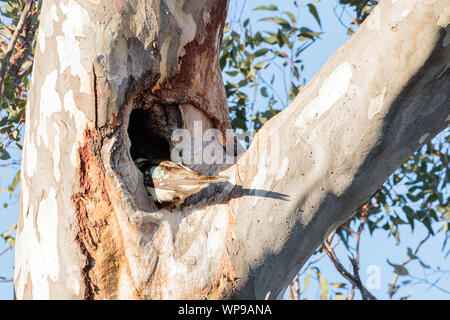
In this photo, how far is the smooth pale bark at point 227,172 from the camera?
59.2 inches

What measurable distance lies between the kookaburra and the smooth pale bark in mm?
72

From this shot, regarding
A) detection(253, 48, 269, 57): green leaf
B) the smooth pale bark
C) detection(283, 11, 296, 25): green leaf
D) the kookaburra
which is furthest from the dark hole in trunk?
detection(283, 11, 296, 25): green leaf

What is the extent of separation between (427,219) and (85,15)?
8.69 feet

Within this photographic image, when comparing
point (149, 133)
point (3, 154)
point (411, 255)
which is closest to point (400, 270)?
point (411, 255)

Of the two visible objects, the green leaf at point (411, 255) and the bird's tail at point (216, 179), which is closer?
the bird's tail at point (216, 179)

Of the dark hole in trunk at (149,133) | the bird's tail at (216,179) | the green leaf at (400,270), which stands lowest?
the green leaf at (400,270)

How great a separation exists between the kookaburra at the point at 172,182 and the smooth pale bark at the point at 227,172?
0.24ft

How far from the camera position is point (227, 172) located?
5.98ft

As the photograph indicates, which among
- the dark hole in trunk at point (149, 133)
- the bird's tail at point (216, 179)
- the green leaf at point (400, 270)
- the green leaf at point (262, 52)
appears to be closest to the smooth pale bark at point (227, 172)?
the bird's tail at point (216, 179)

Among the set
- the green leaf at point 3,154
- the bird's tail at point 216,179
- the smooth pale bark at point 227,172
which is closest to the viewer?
the smooth pale bark at point 227,172

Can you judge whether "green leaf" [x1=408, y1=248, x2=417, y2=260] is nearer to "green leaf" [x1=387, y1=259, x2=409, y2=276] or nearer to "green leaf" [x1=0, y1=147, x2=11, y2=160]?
"green leaf" [x1=387, y1=259, x2=409, y2=276]

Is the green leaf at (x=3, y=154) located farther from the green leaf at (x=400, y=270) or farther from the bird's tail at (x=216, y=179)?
the green leaf at (x=400, y=270)

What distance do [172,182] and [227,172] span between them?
0.92ft

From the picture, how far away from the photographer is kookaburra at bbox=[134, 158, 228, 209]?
187 cm
